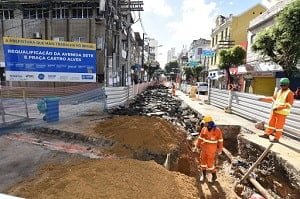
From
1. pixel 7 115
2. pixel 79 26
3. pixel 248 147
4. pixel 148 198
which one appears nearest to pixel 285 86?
pixel 248 147

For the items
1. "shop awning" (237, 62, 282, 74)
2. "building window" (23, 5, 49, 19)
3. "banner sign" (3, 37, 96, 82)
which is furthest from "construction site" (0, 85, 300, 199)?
"building window" (23, 5, 49, 19)

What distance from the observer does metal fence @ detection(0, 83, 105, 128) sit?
34.6ft

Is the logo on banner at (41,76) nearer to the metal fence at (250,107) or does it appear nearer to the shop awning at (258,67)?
the metal fence at (250,107)

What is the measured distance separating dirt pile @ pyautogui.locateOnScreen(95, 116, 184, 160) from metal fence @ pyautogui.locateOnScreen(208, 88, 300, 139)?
3.12m

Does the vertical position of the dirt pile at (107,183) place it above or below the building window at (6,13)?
below

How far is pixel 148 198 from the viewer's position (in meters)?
4.28

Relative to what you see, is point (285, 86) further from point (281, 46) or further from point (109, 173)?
point (281, 46)

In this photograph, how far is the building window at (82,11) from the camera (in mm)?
27422

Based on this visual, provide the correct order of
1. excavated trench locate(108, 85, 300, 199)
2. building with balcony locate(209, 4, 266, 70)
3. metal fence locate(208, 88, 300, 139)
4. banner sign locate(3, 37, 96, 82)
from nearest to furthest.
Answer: excavated trench locate(108, 85, 300, 199) < metal fence locate(208, 88, 300, 139) < banner sign locate(3, 37, 96, 82) < building with balcony locate(209, 4, 266, 70)

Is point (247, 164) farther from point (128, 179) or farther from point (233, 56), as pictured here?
A: point (233, 56)

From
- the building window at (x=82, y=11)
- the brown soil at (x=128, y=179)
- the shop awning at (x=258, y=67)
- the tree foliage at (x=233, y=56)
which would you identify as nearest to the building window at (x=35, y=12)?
the building window at (x=82, y=11)

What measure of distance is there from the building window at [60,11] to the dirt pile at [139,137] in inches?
819

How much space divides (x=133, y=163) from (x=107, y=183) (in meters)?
1.31

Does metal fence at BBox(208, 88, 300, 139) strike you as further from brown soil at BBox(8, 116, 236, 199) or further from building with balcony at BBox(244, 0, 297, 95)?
building with balcony at BBox(244, 0, 297, 95)
